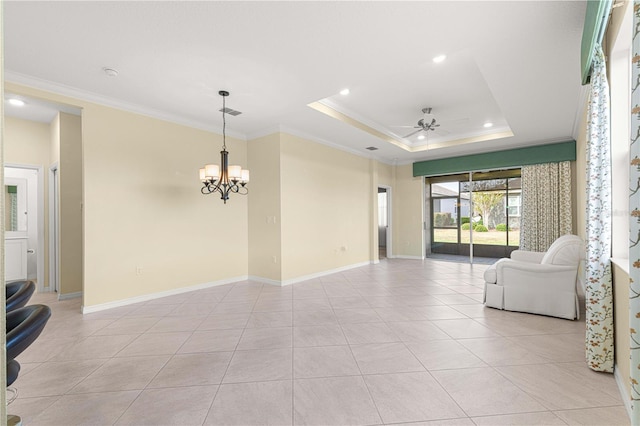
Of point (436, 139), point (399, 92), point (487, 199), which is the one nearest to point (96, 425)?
point (399, 92)

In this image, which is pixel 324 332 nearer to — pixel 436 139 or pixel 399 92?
pixel 399 92

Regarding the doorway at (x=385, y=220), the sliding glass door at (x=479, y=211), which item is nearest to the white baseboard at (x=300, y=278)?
the doorway at (x=385, y=220)

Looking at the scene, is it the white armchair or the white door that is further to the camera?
the white door

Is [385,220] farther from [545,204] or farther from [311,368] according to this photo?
[311,368]

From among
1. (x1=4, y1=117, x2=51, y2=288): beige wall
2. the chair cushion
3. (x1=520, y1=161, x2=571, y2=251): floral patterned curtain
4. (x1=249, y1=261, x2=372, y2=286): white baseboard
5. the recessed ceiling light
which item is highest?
the recessed ceiling light

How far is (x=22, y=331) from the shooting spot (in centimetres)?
119

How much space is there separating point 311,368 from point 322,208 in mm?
3981

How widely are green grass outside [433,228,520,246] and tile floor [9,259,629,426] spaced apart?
4.73m

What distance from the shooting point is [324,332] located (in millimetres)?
3156

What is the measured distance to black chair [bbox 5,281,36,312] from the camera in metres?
1.73

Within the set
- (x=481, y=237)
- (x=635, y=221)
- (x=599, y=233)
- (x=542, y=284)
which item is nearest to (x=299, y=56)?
(x=635, y=221)

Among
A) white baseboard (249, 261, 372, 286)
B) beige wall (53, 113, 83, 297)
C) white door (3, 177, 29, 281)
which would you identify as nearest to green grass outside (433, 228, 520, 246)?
white baseboard (249, 261, 372, 286)

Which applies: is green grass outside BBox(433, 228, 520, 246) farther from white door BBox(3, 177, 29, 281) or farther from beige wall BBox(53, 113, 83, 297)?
white door BBox(3, 177, 29, 281)

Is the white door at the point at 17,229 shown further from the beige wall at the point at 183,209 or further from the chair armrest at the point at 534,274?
the chair armrest at the point at 534,274
